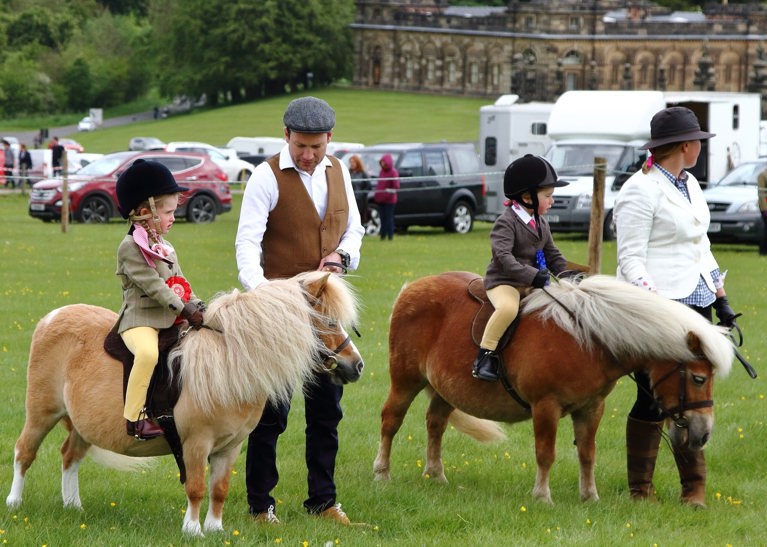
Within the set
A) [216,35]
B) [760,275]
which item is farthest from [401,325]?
[216,35]

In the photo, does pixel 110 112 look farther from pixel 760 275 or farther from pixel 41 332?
pixel 41 332

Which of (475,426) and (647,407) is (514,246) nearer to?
(647,407)

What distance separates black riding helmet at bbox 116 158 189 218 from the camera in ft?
22.6

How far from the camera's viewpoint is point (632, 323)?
7527 mm

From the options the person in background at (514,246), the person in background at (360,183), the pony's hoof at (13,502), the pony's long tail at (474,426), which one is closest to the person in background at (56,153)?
the person in background at (360,183)

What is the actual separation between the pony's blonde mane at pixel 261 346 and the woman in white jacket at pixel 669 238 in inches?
79.6

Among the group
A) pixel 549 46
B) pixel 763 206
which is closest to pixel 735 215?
pixel 763 206

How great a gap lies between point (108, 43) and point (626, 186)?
4721 inches

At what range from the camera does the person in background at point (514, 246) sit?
7.90 m

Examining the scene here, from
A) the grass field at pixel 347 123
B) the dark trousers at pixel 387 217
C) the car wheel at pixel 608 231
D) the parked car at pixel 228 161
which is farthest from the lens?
the grass field at pixel 347 123

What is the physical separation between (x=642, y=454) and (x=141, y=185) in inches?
138

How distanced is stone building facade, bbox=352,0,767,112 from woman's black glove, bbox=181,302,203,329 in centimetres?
10016

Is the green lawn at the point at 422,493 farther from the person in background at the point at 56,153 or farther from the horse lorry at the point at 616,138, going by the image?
the person in background at the point at 56,153

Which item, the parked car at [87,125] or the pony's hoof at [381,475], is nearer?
the pony's hoof at [381,475]
